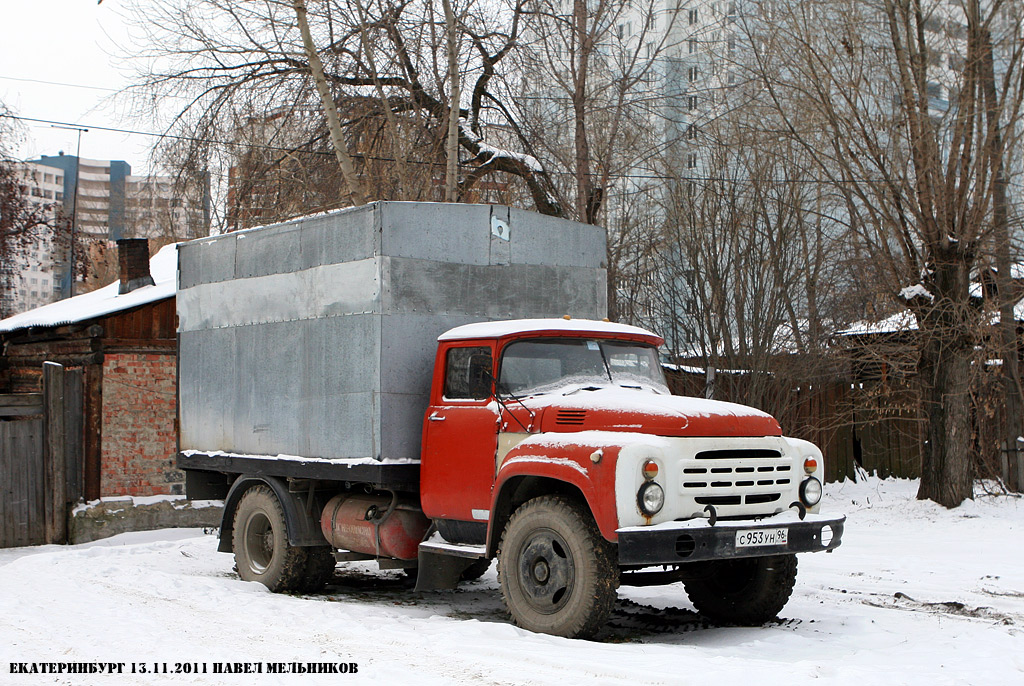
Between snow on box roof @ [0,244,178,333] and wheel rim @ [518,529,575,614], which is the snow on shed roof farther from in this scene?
snow on box roof @ [0,244,178,333]

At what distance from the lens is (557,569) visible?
23.2 feet

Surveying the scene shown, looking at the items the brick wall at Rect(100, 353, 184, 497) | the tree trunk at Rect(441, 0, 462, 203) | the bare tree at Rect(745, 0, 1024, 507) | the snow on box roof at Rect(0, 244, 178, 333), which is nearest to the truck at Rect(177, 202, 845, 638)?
the tree trunk at Rect(441, 0, 462, 203)

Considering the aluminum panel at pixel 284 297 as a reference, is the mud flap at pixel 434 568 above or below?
below

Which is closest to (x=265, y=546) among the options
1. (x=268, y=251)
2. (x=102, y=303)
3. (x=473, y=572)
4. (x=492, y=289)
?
(x=473, y=572)

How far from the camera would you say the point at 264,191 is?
18.4m

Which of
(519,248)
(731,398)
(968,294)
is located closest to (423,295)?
(519,248)

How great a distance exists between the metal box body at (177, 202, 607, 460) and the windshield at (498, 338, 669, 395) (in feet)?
3.27

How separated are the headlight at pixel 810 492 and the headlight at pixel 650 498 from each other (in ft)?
4.55

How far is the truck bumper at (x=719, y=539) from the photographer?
6523 mm

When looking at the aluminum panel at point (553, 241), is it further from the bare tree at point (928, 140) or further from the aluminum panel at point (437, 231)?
the bare tree at point (928, 140)

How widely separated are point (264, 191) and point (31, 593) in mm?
11164

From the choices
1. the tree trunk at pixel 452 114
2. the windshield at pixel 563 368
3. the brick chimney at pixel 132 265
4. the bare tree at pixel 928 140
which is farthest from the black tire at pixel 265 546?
the brick chimney at pixel 132 265

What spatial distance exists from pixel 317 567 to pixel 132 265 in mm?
12390

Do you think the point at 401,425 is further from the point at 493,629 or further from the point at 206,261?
the point at 206,261
